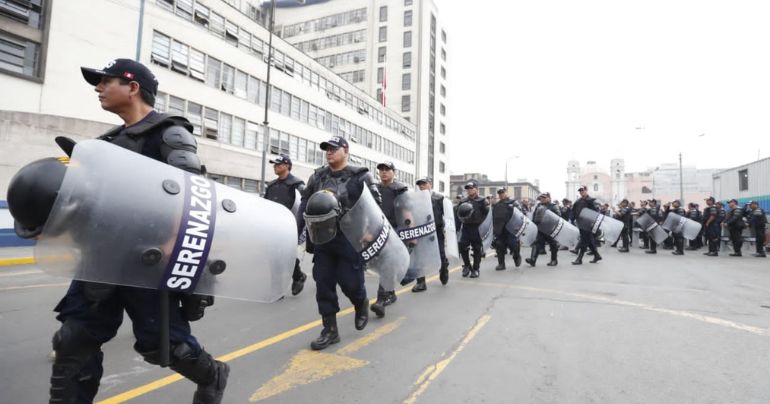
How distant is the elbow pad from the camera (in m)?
1.88

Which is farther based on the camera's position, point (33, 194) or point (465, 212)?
point (465, 212)

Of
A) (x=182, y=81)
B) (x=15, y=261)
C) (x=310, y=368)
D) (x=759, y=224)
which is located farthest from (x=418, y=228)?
(x=182, y=81)

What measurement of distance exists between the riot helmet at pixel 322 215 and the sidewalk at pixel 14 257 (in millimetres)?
7811

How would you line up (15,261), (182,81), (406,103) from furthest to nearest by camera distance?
(406,103), (182,81), (15,261)

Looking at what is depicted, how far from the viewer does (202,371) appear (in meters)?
2.13

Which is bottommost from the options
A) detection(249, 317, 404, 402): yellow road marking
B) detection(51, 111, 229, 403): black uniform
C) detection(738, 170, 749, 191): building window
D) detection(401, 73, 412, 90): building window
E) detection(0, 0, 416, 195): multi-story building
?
detection(249, 317, 404, 402): yellow road marking

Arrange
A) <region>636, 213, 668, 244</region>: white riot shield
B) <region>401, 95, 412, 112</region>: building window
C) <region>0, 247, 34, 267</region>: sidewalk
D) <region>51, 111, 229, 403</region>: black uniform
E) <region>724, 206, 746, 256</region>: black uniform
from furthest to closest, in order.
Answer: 1. <region>401, 95, 412, 112</region>: building window
2. <region>636, 213, 668, 244</region>: white riot shield
3. <region>724, 206, 746, 256</region>: black uniform
4. <region>0, 247, 34, 267</region>: sidewalk
5. <region>51, 111, 229, 403</region>: black uniform

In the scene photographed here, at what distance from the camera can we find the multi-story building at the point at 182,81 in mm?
14711

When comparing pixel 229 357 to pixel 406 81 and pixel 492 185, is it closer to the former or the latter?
pixel 406 81

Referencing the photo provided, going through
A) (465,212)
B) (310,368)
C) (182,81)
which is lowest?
(310,368)

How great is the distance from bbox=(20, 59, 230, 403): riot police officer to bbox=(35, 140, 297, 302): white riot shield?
194 millimetres

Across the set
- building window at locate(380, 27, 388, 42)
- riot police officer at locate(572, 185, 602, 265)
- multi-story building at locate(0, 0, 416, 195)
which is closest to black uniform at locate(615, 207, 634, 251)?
riot police officer at locate(572, 185, 602, 265)

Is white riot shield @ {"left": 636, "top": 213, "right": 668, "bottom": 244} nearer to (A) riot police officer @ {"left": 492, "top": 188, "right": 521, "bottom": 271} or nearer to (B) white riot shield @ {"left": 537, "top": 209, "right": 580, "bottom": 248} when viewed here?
(B) white riot shield @ {"left": 537, "top": 209, "right": 580, "bottom": 248}

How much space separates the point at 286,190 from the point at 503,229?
5503mm
